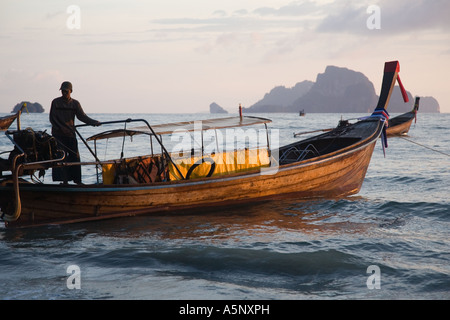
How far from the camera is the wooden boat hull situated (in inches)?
351

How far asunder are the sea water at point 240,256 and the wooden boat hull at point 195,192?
23 centimetres

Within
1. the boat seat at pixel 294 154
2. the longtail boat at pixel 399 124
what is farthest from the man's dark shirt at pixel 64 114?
the longtail boat at pixel 399 124

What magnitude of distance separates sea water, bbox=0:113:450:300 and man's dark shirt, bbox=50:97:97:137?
6.56ft

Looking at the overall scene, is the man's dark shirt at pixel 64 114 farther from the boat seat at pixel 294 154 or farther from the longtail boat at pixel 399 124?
the longtail boat at pixel 399 124

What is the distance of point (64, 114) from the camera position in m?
9.57

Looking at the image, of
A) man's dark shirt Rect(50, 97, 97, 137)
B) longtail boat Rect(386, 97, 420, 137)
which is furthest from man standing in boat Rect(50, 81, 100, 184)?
longtail boat Rect(386, 97, 420, 137)

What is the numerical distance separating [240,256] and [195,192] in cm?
284

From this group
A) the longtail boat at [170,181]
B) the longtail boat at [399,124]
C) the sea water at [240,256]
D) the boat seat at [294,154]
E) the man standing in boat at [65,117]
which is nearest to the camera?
the sea water at [240,256]

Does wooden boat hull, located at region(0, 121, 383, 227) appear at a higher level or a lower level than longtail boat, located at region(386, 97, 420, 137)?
lower

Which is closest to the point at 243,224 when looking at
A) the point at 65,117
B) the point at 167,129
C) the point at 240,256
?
the point at 240,256

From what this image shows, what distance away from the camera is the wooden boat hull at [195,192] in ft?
29.2

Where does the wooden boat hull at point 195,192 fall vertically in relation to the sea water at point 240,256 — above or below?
above

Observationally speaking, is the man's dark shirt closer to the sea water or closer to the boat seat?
the sea water

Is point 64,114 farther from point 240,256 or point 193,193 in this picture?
point 240,256
